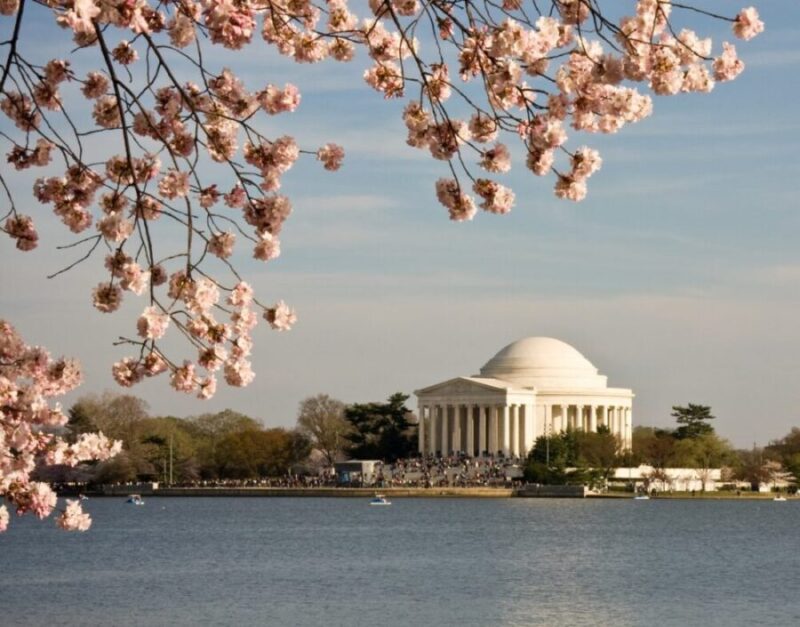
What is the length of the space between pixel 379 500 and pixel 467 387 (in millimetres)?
38496

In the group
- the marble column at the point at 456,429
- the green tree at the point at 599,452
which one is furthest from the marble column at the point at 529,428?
the green tree at the point at 599,452

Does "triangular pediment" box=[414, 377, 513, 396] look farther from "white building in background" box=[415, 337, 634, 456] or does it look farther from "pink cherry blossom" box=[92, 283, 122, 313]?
"pink cherry blossom" box=[92, 283, 122, 313]

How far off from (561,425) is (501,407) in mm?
7419

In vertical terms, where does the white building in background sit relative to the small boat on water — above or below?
above

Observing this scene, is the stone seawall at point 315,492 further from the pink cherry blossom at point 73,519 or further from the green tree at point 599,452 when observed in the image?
the pink cherry blossom at point 73,519

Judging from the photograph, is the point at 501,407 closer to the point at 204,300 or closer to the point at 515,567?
the point at 515,567

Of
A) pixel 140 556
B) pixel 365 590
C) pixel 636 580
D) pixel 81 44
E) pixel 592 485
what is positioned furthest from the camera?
pixel 592 485

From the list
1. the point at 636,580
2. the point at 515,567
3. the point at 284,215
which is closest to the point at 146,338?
the point at 284,215

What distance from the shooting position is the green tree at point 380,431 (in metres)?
160

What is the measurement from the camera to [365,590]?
186 ft

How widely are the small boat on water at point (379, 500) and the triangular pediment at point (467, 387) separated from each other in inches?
1062

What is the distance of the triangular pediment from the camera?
16025 centimetres

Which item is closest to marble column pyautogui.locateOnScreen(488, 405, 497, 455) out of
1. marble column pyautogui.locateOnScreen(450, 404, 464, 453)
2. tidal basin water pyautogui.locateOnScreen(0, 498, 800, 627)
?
marble column pyautogui.locateOnScreen(450, 404, 464, 453)

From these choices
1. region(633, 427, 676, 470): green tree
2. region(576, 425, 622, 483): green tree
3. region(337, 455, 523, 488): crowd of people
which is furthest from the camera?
region(633, 427, 676, 470): green tree
